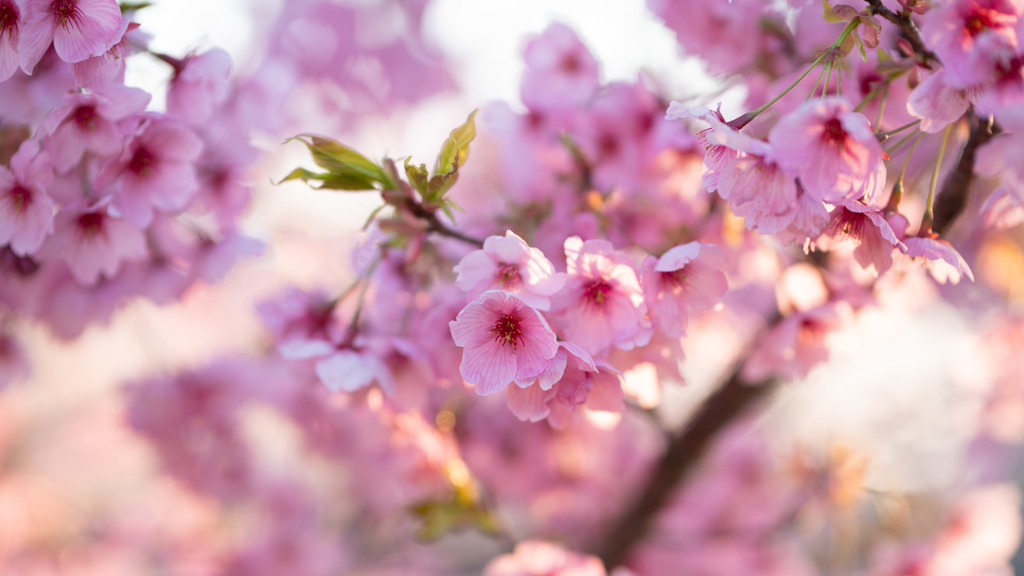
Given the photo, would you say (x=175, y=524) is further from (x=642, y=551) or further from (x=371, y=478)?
(x=642, y=551)

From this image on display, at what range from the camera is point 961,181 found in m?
0.68

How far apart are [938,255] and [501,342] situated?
0.42 m

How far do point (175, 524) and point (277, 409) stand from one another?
1.05 metres

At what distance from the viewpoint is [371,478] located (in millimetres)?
1524

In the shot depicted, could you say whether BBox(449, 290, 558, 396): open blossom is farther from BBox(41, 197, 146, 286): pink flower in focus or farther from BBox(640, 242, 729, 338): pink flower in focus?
BBox(41, 197, 146, 286): pink flower in focus

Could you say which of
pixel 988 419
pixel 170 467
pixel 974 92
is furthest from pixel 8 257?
pixel 988 419

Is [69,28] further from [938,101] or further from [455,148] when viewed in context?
[938,101]

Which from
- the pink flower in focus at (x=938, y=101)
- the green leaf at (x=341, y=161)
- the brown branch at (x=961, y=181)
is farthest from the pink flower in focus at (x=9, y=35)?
the brown branch at (x=961, y=181)

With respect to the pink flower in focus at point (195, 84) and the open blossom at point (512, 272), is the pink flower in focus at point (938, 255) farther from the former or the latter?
the pink flower in focus at point (195, 84)

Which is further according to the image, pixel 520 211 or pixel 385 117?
pixel 385 117

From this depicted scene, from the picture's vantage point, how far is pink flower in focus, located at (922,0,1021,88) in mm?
483

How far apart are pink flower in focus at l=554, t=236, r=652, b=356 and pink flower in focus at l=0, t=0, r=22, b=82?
624mm

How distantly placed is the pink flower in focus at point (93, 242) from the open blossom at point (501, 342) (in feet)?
1.54

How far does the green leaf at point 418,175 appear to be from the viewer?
0.61 metres
